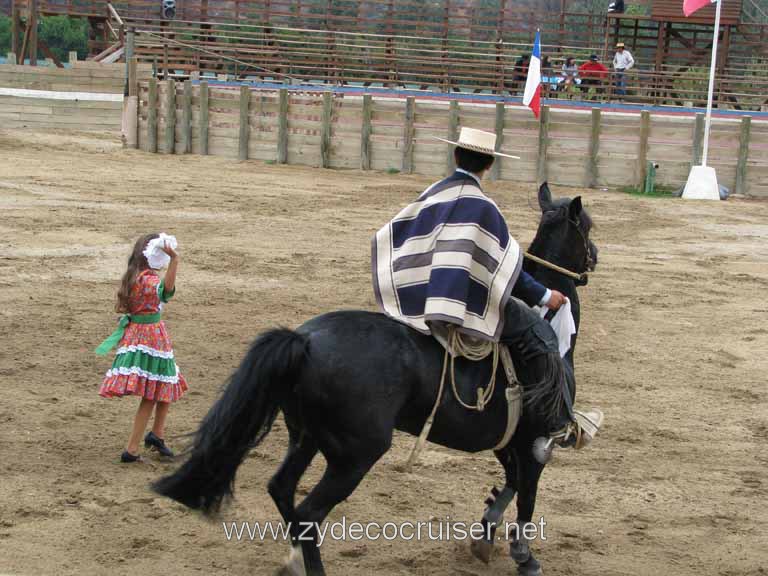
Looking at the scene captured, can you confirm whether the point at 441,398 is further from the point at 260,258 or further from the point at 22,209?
the point at 22,209

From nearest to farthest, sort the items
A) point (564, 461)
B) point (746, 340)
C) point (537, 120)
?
1. point (564, 461)
2. point (746, 340)
3. point (537, 120)

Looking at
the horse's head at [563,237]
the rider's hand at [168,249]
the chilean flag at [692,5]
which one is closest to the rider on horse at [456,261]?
the horse's head at [563,237]

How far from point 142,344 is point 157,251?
57 cm

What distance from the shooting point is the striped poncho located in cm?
492

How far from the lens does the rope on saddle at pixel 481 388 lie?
5.00 meters

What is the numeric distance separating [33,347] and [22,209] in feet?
22.8

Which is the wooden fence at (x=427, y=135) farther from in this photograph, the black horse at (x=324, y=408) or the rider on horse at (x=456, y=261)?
the black horse at (x=324, y=408)

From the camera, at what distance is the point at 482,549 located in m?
5.55

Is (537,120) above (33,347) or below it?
above

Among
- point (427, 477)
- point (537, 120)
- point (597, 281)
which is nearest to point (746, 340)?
point (597, 281)

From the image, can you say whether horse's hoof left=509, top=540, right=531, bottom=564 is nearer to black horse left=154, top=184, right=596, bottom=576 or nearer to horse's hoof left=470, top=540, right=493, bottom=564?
horse's hoof left=470, top=540, right=493, bottom=564

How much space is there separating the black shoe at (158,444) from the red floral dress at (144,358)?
0.91ft

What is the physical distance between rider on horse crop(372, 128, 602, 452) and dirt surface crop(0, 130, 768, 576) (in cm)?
135

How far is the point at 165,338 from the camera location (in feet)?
21.6
